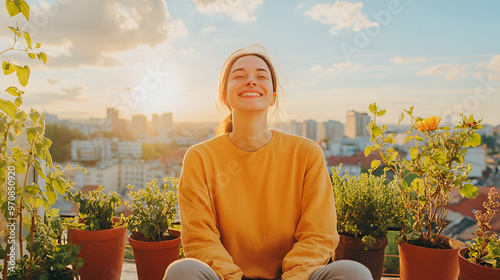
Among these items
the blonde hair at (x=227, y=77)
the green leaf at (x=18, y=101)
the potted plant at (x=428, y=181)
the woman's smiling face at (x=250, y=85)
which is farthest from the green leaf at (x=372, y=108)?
the green leaf at (x=18, y=101)

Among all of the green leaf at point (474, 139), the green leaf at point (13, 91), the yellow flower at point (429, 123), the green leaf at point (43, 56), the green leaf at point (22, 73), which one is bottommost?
the green leaf at point (474, 139)

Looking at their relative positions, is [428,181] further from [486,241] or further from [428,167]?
[486,241]

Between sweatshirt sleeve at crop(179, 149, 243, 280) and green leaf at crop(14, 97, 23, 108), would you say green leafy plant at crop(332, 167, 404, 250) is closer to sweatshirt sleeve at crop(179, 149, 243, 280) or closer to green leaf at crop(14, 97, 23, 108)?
sweatshirt sleeve at crop(179, 149, 243, 280)

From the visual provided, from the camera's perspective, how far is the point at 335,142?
770 cm

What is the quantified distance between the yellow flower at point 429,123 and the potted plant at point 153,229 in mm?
1474

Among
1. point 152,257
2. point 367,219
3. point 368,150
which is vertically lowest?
point 152,257

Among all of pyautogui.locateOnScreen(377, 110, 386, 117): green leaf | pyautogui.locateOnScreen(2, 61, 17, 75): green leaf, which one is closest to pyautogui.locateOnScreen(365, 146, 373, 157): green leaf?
pyautogui.locateOnScreen(377, 110, 386, 117): green leaf

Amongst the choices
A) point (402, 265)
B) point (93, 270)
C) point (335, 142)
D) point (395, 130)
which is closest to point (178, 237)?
point (93, 270)

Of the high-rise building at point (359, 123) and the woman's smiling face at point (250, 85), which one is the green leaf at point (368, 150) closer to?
the high-rise building at point (359, 123)

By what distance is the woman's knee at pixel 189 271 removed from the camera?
3.56ft

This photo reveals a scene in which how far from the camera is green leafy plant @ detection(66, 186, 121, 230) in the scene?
79.3 inches

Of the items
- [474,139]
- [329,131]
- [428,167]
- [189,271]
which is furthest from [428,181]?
[329,131]

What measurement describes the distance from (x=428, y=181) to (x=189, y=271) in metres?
1.43

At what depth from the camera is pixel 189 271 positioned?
3.58ft
